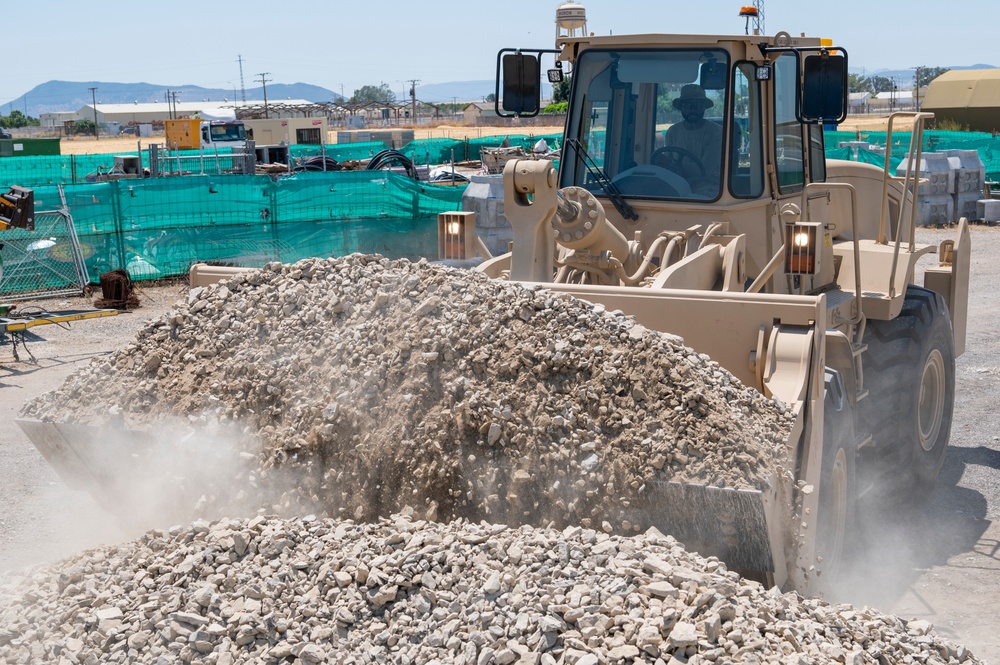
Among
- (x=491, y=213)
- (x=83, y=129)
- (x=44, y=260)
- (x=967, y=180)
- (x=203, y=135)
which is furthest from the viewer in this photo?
(x=83, y=129)

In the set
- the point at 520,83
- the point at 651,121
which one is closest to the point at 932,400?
the point at 651,121

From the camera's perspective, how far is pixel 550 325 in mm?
5023

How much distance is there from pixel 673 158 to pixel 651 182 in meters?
0.21

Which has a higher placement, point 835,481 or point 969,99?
point 969,99

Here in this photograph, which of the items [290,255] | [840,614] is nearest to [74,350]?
[290,255]

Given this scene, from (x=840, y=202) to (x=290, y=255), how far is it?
948 centimetres

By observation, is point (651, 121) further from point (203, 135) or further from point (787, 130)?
point (203, 135)

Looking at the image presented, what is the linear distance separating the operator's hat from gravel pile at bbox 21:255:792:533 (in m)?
2.16

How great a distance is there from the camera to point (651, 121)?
6859mm

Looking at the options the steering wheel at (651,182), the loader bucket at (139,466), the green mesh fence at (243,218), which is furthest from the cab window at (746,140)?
the green mesh fence at (243,218)

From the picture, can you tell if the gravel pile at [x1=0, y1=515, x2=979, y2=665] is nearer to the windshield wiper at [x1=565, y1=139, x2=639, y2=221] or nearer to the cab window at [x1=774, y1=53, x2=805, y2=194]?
the windshield wiper at [x1=565, y1=139, x2=639, y2=221]

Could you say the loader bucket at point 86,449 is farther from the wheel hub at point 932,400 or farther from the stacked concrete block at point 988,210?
the stacked concrete block at point 988,210

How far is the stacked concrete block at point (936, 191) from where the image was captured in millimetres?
20922

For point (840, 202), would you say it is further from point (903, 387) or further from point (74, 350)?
point (74, 350)
